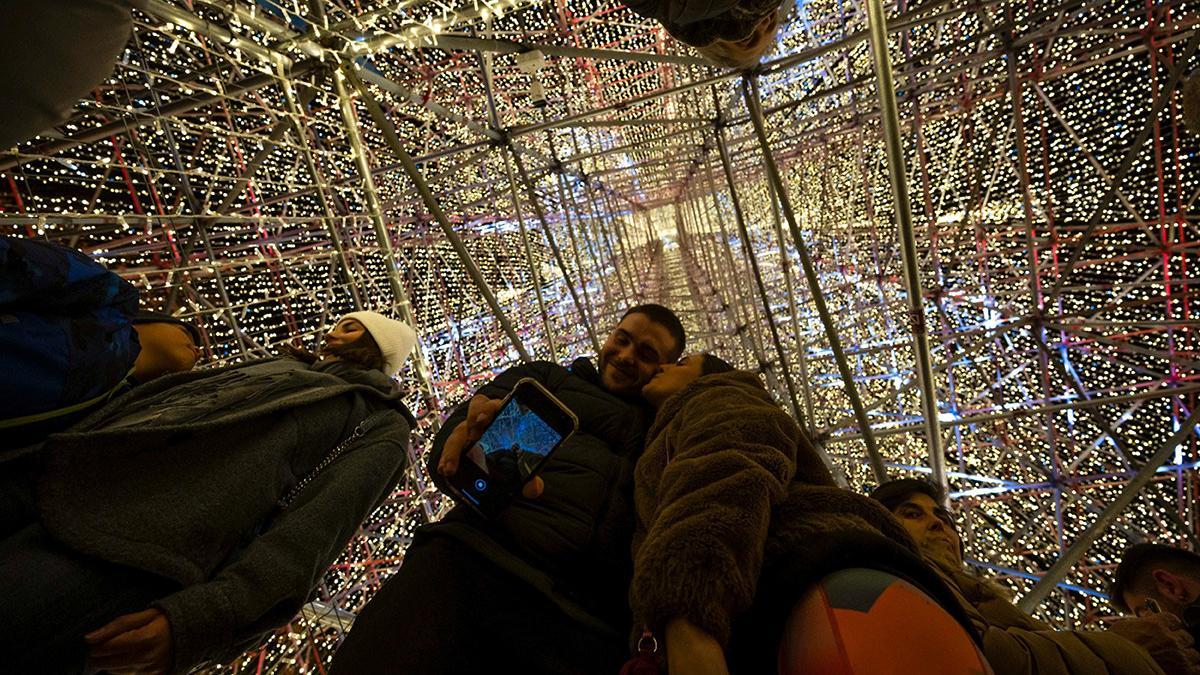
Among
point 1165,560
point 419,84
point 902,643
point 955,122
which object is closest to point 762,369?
point 1165,560

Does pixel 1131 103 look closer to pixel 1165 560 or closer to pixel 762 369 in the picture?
pixel 762 369

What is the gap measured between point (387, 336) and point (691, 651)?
1269mm

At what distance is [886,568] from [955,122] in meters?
5.39

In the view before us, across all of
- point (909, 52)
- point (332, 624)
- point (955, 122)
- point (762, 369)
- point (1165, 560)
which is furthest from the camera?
point (955, 122)

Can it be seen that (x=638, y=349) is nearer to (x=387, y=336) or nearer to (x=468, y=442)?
(x=468, y=442)

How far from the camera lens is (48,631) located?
0.60m

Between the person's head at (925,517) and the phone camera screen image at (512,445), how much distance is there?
2.59 ft

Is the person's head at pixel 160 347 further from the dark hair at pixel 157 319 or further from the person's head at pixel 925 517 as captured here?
the person's head at pixel 925 517

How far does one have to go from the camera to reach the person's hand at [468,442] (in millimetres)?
884

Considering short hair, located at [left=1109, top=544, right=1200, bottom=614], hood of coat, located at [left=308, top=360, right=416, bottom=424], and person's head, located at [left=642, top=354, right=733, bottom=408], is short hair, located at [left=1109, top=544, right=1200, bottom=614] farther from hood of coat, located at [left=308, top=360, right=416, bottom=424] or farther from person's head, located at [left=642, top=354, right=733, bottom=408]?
hood of coat, located at [left=308, top=360, right=416, bottom=424]

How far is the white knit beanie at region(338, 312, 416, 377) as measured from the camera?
1444 mm

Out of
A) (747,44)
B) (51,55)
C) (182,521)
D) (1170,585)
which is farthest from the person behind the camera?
(1170,585)

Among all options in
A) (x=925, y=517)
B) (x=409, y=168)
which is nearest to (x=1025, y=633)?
(x=925, y=517)

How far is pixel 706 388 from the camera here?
2.72 ft
